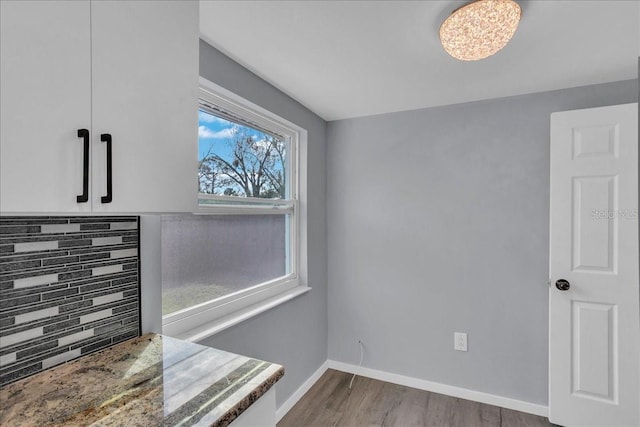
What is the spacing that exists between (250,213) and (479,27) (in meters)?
1.55

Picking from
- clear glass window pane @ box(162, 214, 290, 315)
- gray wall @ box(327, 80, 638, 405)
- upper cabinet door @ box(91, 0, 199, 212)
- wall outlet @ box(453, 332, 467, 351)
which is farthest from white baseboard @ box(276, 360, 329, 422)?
upper cabinet door @ box(91, 0, 199, 212)

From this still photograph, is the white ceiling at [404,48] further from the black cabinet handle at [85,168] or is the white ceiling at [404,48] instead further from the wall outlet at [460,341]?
the wall outlet at [460,341]

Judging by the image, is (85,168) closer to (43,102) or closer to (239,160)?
(43,102)

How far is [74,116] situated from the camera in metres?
0.74

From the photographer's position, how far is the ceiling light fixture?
1.27 metres

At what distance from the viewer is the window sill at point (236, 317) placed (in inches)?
60.6

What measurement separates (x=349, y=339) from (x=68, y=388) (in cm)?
224

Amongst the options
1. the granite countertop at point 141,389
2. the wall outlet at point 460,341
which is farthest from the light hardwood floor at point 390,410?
the granite countertop at point 141,389

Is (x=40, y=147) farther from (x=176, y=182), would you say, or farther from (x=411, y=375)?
(x=411, y=375)

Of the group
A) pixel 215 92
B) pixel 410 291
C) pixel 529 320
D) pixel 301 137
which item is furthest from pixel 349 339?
pixel 215 92

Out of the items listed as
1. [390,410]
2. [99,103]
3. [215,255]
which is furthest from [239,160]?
[390,410]

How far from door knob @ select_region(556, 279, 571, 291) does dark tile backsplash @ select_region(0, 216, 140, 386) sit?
2360mm

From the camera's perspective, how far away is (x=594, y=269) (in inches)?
76.5

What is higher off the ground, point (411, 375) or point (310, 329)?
point (310, 329)
